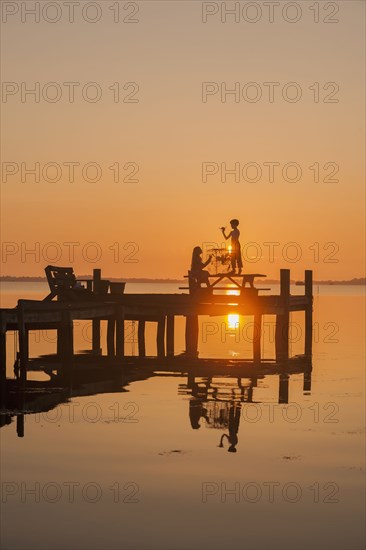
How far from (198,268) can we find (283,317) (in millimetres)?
A: 3693

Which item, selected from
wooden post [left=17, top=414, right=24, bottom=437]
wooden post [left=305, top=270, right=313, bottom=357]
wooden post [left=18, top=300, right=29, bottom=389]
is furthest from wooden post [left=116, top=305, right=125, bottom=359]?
wooden post [left=17, top=414, right=24, bottom=437]

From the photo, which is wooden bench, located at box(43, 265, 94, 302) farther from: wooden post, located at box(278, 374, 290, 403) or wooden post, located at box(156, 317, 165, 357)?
wooden post, located at box(278, 374, 290, 403)

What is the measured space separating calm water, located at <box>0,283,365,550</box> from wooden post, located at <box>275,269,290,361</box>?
30.1ft

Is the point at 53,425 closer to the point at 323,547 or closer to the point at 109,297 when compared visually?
the point at 323,547

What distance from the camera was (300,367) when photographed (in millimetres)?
33562

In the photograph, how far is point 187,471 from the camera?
624 inches

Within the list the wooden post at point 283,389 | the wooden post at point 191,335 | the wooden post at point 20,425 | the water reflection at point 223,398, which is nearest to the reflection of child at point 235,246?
the wooden post at point 191,335

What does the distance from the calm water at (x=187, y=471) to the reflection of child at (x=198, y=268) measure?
8430mm

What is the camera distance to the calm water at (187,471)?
1254 centimetres

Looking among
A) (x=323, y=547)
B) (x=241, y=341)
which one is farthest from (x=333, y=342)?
(x=323, y=547)

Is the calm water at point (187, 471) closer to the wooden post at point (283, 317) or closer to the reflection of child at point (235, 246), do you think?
the reflection of child at point (235, 246)

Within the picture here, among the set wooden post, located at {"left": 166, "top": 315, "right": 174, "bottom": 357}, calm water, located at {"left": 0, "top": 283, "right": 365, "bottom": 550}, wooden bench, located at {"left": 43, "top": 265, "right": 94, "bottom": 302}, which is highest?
wooden bench, located at {"left": 43, "top": 265, "right": 94, "bottom": 302}

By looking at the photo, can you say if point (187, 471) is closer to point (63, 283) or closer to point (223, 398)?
point (223, 398)

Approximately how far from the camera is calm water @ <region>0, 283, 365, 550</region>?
41.1ft
